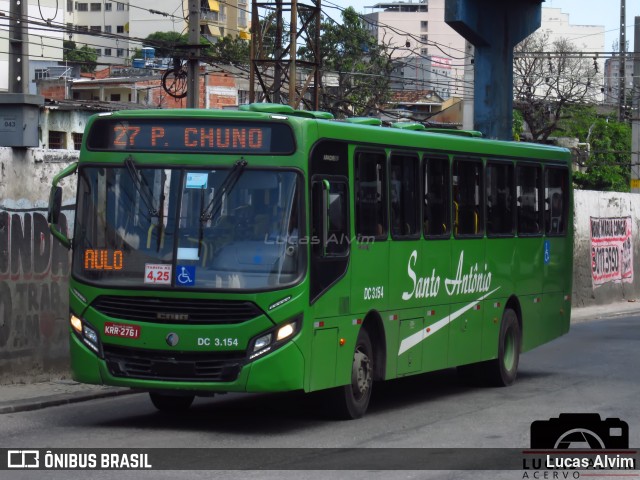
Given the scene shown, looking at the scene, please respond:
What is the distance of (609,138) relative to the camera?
67312 millimetres

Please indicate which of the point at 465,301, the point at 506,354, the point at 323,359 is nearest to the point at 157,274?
the point at 323,359

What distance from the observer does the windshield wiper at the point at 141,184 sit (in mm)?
11523

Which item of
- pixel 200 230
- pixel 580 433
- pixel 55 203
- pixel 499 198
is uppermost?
pixel 55 203

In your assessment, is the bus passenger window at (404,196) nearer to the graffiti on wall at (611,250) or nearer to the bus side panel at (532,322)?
the bus side panel at (532,322)

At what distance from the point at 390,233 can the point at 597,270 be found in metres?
23.3

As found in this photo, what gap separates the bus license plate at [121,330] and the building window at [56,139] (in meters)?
42.2

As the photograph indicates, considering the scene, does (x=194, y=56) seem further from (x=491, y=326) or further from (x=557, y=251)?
(x=491, y=326)

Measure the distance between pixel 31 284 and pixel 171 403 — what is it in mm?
3421

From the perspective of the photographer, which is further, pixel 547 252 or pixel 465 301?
pixel 547 252

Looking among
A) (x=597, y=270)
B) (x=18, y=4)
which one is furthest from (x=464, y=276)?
(x=597, y=270)

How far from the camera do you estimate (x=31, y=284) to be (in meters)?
15.6

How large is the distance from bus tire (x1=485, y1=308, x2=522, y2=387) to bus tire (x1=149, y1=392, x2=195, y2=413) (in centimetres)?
482

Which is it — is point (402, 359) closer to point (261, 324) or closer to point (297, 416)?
point (297, 416)

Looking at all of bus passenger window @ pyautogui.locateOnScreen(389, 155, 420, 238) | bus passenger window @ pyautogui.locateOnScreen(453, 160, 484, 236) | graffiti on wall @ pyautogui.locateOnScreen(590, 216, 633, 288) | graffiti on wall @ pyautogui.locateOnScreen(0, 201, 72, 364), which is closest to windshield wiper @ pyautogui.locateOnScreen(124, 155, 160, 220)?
bus passenger window @ pyautogui.locateOnScreen(389, 155, 420, 238)
